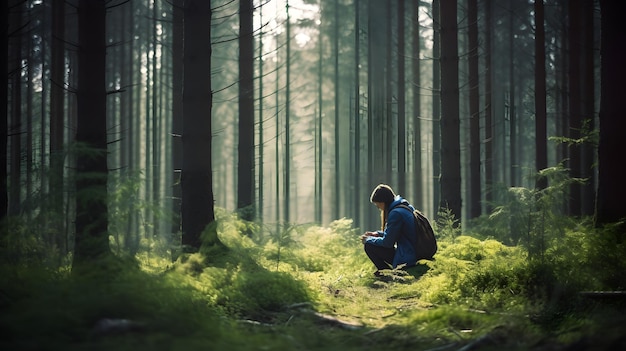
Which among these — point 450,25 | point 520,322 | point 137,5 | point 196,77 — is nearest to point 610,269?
point 520,322

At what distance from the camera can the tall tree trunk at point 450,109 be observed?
13.4 metres

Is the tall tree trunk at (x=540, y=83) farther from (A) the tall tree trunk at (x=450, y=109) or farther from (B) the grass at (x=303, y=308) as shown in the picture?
(B) the grass at (x=303, y=308)

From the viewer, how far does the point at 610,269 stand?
6605 millimetres

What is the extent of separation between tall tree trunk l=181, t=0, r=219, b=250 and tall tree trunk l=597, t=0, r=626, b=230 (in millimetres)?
6169

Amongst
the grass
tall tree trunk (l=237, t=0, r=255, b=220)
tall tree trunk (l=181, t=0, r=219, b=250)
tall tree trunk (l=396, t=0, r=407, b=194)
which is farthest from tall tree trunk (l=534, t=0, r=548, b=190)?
tall tree trunk (l=181, t=0, r=219, b=250)

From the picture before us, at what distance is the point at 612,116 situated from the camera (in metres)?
9.65

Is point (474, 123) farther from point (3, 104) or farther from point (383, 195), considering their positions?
point (3, 104)

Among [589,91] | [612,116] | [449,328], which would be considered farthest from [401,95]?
[449,328]

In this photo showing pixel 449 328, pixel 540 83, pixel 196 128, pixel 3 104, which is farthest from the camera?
pixel 540 83

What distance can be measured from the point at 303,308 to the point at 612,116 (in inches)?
246

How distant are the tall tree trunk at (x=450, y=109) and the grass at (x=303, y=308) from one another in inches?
203

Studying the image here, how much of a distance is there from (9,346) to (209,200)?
5.15m

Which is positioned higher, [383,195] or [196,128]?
[196,128]

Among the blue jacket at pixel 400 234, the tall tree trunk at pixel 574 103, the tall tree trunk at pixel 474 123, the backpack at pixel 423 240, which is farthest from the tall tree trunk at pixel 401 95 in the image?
the blue jacket at pixel 400 234
